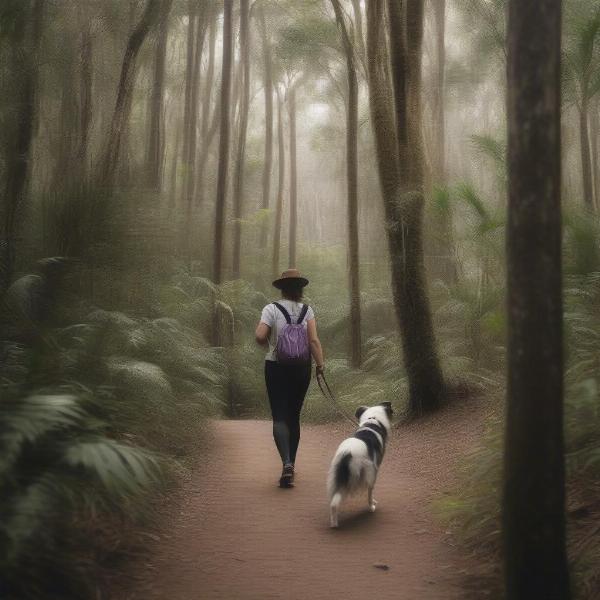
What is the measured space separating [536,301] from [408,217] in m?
7.22

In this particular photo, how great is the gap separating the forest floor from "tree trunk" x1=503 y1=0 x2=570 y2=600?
0.89 meters

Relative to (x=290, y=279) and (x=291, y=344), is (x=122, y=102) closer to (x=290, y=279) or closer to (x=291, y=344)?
(x=290, y=279)

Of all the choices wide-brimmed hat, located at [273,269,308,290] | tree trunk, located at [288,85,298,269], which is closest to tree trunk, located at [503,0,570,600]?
wide-brimmed hat, located at [273,269,308,290]

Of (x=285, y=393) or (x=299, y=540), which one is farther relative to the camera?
(x=285, y=393)

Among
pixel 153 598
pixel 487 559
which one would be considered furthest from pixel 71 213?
pixel 487 559

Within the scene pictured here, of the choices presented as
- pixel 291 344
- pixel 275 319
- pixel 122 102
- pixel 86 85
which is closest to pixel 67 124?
pixel 86 85

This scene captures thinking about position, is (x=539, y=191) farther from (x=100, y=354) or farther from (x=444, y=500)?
(x=100, y=354)

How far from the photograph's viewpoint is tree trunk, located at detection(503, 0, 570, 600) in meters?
3.14

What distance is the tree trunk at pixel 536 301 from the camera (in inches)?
123

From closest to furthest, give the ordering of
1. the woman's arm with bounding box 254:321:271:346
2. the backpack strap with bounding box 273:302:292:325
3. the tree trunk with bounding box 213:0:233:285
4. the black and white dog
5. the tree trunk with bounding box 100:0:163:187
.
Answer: the black and white dog < the woman's arm with bounding box 254:321:271:346 < the backpack strap with bounding box 273:302:292:325 < the tree trunk with bounding box 100:0:163:187 < the tree trunk with bounding box 213:0:233:285

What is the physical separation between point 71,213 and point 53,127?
985cm

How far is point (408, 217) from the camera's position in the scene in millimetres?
10242

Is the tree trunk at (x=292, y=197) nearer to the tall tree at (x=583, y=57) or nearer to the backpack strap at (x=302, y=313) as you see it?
the tall tree at (x=583, y=57)

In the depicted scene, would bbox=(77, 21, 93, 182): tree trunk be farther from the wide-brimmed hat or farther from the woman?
the woman
